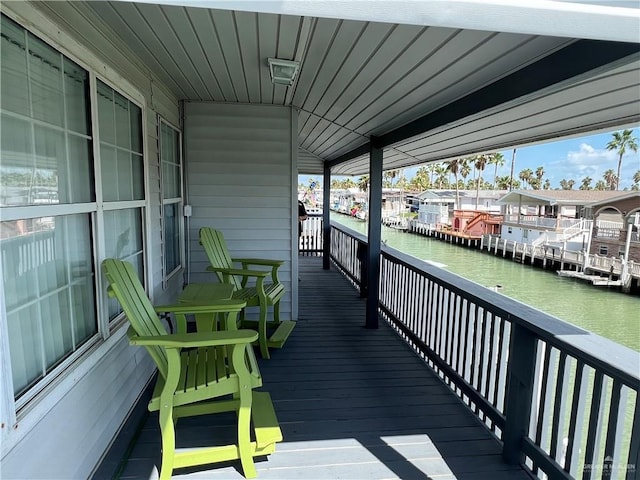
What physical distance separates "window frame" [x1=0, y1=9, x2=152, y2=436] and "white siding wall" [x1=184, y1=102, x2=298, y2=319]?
4.54 ft

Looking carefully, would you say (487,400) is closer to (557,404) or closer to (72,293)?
(557,404)

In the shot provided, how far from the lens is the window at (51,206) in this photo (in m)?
1.25

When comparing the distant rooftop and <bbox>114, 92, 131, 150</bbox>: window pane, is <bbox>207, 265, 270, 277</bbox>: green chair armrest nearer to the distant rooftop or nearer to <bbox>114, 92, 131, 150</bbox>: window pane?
<bbox>114, 92, 131, 150</bbox>: window pane

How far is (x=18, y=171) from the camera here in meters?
1.29

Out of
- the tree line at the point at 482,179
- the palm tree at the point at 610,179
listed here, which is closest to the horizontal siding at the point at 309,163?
the tree line at the point at 482,179

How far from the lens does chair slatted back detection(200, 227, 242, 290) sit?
347cm

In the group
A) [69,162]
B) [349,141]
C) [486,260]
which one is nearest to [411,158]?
[349,141]

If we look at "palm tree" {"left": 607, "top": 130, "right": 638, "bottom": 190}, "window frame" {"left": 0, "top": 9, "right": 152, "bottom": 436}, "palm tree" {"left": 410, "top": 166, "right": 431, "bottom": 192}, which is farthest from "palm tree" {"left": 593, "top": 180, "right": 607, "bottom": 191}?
"window frame" {"left": 0, "top": 9, "right": 152, "bottom": 436}

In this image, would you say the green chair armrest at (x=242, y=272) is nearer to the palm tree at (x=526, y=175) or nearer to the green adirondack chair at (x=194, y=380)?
the green adirondack chair at (x=194, y=380)

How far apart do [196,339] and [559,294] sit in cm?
1691

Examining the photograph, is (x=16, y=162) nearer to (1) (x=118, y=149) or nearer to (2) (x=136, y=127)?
(1) (x=118, y=149)

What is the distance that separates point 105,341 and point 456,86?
2.49 metres

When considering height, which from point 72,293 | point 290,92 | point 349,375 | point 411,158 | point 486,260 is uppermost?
point 290,92

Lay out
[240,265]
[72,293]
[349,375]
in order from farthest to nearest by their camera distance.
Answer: [240,265] < [349,375] < [72,293]
